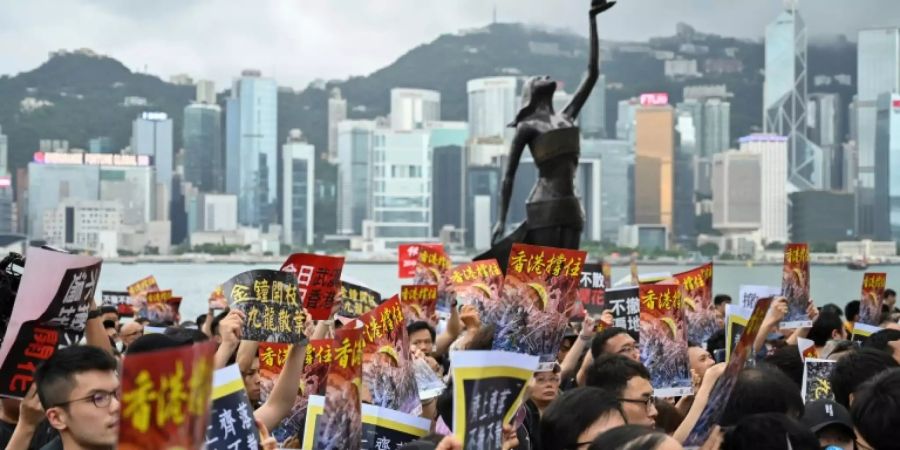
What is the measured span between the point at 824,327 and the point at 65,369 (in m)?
5.19

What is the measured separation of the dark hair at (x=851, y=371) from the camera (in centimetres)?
452

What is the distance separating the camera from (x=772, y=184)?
10231cm

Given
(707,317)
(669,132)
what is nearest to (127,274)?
(669,132)

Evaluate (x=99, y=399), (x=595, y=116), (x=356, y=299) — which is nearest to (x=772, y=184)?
(x=595, y=116)

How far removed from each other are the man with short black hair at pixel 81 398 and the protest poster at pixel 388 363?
0.96 meters

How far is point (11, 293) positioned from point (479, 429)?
214 centimetres

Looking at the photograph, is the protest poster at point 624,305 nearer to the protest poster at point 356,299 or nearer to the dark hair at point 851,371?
the protest poster at point 356,299

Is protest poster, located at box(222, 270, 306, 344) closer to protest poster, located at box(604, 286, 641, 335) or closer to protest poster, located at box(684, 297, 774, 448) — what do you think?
protest poster, located at box(684, 297, 774, 448)

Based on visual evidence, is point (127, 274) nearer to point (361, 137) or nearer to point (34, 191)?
point (34, 191)

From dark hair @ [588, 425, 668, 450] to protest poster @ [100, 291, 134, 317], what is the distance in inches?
440

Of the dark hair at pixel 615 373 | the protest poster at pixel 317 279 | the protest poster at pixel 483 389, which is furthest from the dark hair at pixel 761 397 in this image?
the protest poster at pixel 317 279

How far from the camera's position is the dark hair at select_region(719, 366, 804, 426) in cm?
374

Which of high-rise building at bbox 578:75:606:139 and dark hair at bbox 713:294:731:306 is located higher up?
high-rise building at bbox 578:75:606:139

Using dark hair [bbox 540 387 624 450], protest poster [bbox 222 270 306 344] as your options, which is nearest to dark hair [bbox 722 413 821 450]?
dark hair [bbox 540 387 624 450]
